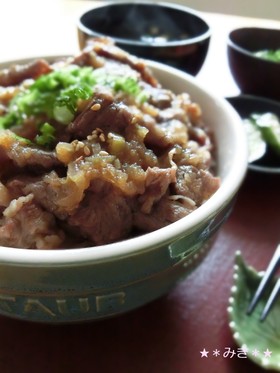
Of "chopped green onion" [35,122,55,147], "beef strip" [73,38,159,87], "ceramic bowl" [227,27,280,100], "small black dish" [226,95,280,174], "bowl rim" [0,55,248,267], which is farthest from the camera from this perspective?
"ceramic bowl" [227,27,280,100]

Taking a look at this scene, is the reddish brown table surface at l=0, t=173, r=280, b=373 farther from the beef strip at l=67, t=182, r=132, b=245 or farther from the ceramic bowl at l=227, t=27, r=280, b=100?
the ceramic bowl at l=227, t=27, r=280, b=100

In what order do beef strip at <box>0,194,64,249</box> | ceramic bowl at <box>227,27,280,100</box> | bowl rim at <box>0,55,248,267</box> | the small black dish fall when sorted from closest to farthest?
bowl rim at <box>0,55,248,267</box> → beef strip at <box>0,194,64,249</box> → the small black dish → ceramic bowl at <box>227,27,280,100</box>

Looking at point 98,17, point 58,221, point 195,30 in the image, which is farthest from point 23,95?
point 195,30

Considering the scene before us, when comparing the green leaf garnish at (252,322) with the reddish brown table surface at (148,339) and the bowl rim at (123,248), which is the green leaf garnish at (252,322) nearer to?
the reddish brown table surface at (148,339)

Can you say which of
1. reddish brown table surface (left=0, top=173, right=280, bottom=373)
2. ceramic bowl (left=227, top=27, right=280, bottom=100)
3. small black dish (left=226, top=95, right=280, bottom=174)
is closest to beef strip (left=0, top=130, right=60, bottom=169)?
reddish brown table surface (left=0, top=173, right=280, bottom=373)

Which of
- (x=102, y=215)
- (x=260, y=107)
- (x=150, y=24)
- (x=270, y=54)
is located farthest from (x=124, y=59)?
(x=270, y=54)

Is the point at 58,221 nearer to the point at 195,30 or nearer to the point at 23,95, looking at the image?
the point at 23,95

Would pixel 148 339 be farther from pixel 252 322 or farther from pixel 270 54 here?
pixel 270 54
